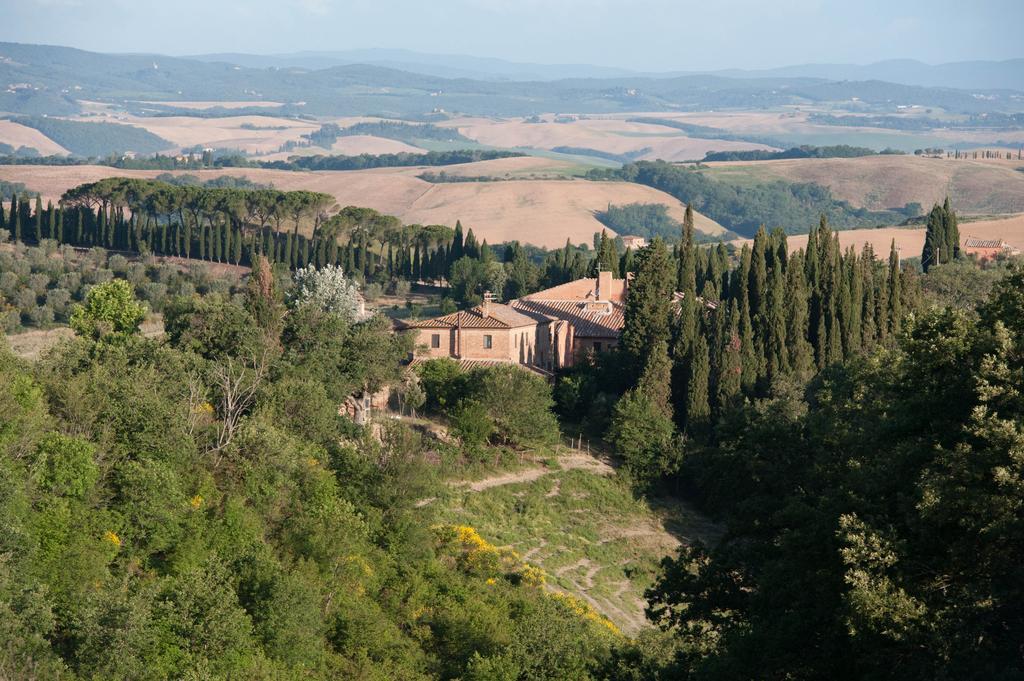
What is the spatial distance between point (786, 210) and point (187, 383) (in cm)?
15429

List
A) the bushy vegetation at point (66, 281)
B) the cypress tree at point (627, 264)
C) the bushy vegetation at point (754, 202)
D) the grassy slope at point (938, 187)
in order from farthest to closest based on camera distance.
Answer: the bushy vegetation at point (754, 202)
the grassy slope at point (938, 187)
the cypress tree at point (627, 264)
the bushy vegetation at point (66, 281)

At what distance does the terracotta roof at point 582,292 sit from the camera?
237 feet

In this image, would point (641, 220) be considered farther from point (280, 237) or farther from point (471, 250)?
point (471, 250)

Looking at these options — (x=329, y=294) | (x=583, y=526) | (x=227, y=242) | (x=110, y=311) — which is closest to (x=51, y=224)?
(x=227, y=242)

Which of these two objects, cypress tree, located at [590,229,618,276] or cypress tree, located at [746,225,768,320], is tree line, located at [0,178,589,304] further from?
cypress tree, located at [746,225,768,320]

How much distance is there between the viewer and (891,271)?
66500 mm

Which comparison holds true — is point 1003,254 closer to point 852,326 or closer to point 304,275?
point 852,326

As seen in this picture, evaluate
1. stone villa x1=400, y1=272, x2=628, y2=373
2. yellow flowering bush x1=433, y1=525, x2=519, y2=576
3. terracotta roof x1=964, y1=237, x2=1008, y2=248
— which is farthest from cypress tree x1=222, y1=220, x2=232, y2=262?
yellow flowering bush x1=433, y1=525, x2=519, y2=576

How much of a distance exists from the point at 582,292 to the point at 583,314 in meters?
3.91

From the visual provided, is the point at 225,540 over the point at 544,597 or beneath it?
over

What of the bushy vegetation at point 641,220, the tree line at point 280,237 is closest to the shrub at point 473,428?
the tree line at point 280,237

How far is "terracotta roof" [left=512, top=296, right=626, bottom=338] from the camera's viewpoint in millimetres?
67250

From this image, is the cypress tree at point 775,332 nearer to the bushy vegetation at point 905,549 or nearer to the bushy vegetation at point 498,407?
the bushy vegetation at point 498,407

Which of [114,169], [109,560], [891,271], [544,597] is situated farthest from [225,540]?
[114,169]
